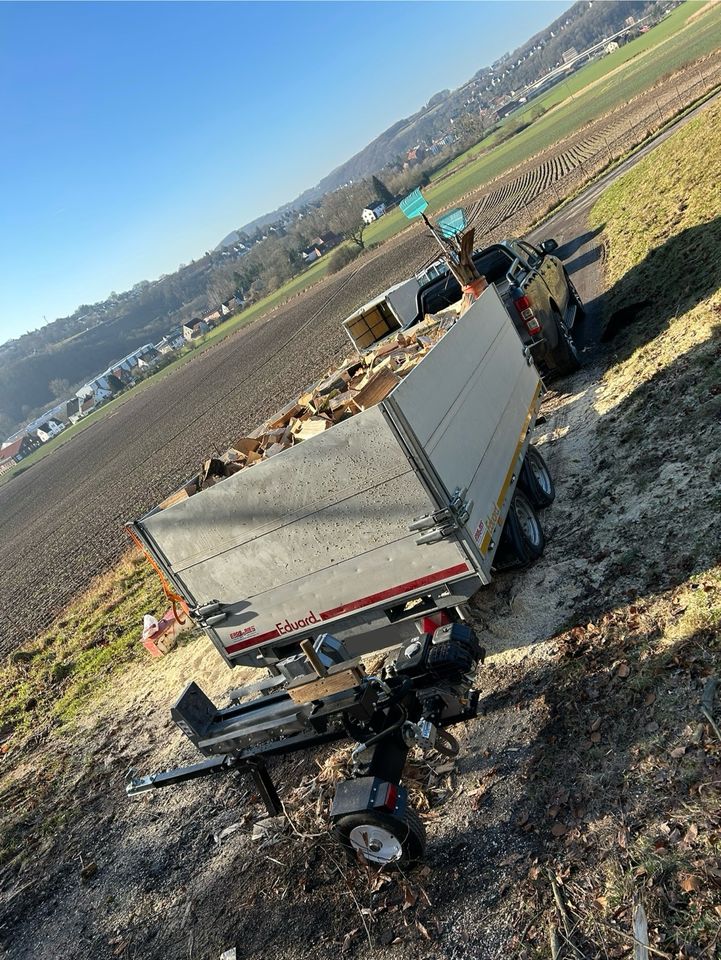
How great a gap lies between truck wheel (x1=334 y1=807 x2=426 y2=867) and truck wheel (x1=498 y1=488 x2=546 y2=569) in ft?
9.12

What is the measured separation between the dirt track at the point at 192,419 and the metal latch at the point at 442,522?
11.6 m

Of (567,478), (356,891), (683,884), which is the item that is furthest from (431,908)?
(567,478)

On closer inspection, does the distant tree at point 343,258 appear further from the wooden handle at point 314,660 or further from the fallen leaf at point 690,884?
the fallen leaf at point 690,884

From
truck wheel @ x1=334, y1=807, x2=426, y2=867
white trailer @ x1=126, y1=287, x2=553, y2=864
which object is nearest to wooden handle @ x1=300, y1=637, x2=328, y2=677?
white trailer @ x1=126, y1=287, x2=553, y2=864

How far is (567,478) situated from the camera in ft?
25.1

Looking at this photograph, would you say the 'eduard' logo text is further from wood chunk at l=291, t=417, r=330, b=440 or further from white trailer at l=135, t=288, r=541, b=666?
wood chunk at l=291, t=417, r=330, b=440

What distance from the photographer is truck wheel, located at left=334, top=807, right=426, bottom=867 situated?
3.76 metres

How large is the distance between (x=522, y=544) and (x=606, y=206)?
1934cm

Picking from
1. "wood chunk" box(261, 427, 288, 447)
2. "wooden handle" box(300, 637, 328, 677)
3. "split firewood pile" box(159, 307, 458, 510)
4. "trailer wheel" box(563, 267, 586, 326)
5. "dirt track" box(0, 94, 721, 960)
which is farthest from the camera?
"trailer wheel" box(563, 267, 586, 326)

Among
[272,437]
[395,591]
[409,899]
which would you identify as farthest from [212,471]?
[409,899]

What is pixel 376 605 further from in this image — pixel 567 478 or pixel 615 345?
pixel 615 345

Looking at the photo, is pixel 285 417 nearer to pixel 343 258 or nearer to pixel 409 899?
pixel 409 899

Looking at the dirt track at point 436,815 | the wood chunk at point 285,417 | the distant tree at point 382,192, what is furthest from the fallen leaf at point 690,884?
the distant tree at point 382,192

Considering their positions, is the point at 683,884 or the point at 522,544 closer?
the point at 683,884
